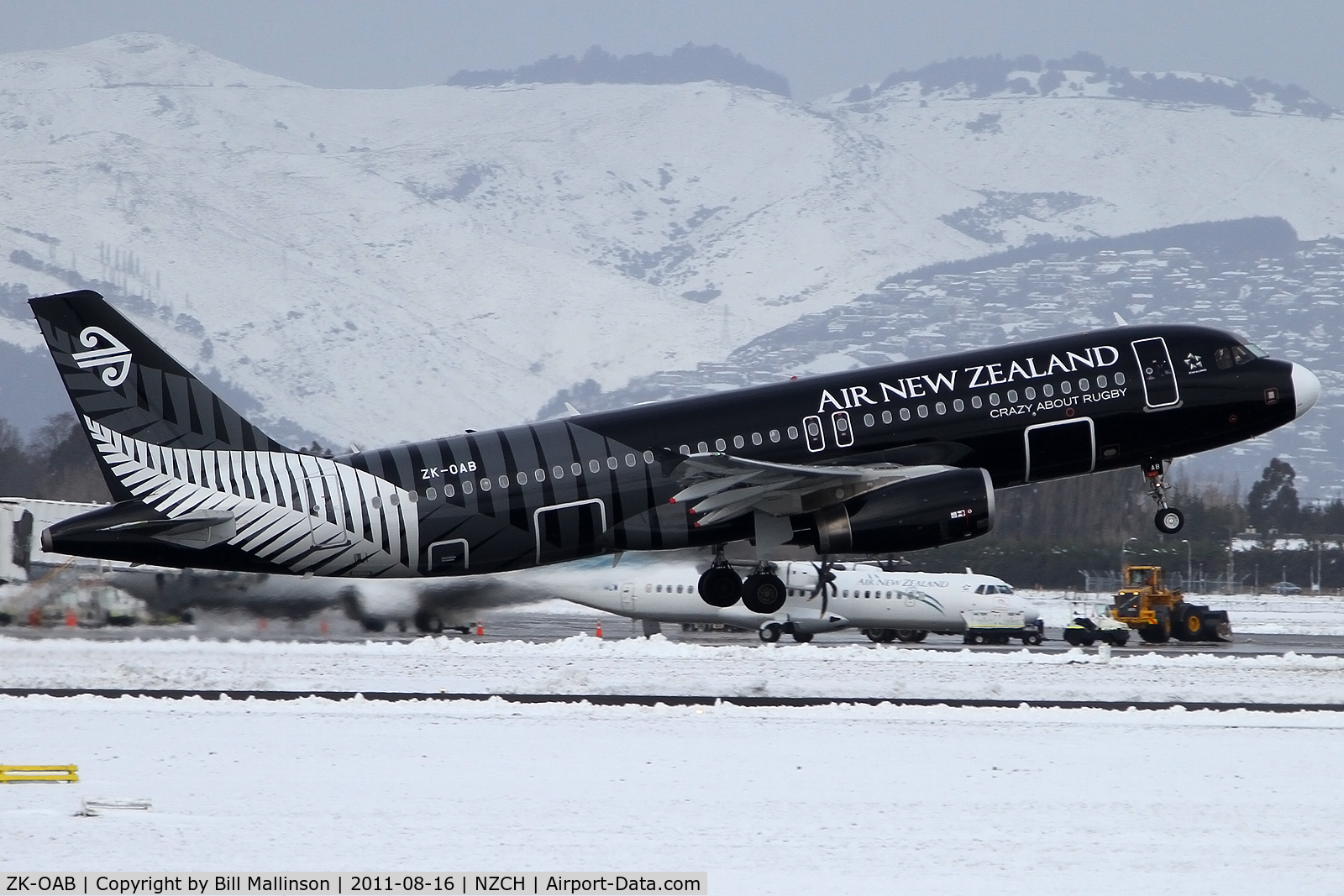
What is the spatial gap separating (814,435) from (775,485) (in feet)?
4.85

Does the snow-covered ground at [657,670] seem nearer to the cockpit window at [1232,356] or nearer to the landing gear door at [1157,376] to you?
the landing gear door at [1157,376]

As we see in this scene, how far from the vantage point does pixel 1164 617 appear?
6719 cm

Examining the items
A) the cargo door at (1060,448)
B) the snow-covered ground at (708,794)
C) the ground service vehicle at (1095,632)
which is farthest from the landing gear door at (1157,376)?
the ground service vehicle at (1095,632)

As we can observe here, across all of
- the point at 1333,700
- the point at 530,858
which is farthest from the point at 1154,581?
the point at 530,858

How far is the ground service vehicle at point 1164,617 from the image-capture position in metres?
66.4

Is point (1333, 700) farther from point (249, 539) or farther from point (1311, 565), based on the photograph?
point (1311, 565)

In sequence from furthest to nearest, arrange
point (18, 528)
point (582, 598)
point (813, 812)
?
1. point (582, 598)
2. point (18, 528)
3. point (813, 812)

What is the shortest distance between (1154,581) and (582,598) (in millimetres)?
25979

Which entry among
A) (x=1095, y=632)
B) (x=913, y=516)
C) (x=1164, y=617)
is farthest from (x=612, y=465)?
(x=1164, y=617)

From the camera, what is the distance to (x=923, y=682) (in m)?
42.0

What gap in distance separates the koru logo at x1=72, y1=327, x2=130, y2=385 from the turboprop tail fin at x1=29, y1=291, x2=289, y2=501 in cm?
2

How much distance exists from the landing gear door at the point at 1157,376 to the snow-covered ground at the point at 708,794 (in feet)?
22.4

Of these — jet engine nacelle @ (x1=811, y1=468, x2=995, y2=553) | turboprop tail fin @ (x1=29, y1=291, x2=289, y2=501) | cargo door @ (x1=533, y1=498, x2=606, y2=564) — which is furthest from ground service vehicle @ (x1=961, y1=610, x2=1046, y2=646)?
turboprop tail fin @ (x1=29, y1=291, x2=289, y2=501)

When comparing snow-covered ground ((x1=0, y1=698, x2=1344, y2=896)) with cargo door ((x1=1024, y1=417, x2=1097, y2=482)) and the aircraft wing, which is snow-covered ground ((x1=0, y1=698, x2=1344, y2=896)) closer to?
the aircraft wing
